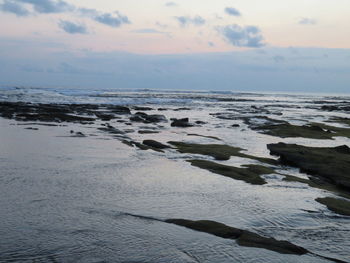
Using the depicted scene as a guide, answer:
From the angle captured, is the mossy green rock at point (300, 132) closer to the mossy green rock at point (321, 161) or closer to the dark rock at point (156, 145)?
the mossy green rock at point (321, 161)

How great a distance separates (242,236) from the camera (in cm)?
871

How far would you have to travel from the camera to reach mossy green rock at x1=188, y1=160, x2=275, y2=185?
1491 cm

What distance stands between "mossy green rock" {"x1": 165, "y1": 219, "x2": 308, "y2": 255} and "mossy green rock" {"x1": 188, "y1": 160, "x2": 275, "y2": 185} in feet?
17.6

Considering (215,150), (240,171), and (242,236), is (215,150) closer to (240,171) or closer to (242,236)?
(240,171)

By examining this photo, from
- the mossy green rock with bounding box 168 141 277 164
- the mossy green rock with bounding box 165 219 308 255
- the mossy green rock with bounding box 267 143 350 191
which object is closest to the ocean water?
the mossy green rock with bounding box 165 219 308 255

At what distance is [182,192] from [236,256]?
16.4 ft

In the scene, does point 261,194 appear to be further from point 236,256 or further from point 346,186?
point 236,256

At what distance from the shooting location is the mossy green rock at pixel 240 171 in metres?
14.9

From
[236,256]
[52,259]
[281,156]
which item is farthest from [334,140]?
[52,259]

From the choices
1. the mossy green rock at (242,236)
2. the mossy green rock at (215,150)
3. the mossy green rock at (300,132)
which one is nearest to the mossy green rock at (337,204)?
the mossy green rock at (242,236)

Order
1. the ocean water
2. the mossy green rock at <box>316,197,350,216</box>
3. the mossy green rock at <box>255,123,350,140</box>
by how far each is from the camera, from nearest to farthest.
Answer: the ocean water
the mossy green rock at <box>316,197,350,216</box>
the mossy green rock at <box>255,123,350,140</box>

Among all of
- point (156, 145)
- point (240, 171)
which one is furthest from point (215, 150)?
point (240, 171)

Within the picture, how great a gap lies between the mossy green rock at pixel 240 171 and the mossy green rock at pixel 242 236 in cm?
538

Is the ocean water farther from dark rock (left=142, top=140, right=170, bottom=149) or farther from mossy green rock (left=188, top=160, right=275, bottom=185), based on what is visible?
dark rock (left=142, top=140, right=170, bottom=149)
